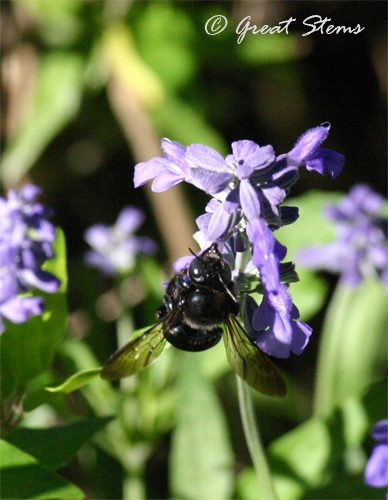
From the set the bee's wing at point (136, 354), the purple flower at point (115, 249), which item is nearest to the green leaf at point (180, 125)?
the purple flower at point (115, 249)

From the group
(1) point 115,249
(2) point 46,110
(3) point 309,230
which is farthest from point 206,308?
(2) point 46,110

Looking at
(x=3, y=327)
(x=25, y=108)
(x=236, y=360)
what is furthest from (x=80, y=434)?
(x=25, y=108)

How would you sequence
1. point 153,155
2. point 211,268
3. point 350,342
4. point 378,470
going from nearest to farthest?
1. point 211,268
2. point 378,470
3. point 350,342
4. point 153,155

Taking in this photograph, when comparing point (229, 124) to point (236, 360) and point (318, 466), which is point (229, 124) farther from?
point (236, 360)

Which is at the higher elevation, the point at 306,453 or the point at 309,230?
the point at 309,230

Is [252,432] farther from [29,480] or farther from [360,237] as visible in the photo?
[360,237]
